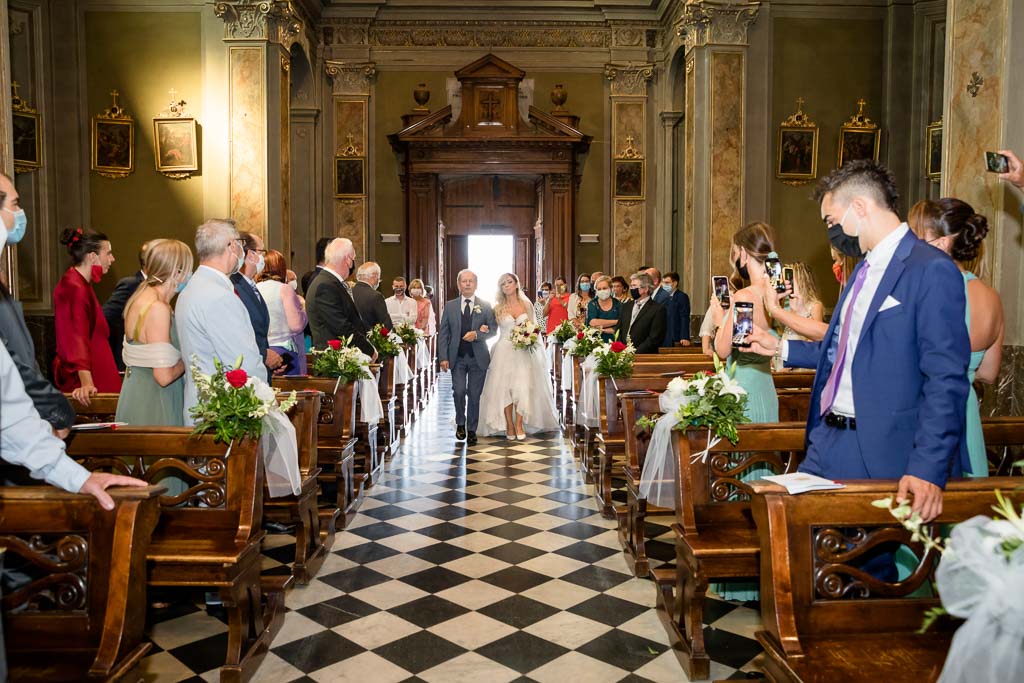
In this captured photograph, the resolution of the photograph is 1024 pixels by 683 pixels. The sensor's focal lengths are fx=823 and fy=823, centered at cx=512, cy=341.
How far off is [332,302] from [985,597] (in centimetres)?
572

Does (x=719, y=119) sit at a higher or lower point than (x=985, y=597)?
higher

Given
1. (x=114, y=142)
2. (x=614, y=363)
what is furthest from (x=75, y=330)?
(x=114, y=142)

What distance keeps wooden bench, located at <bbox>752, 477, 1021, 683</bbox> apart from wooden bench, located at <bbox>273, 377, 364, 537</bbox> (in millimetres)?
3655

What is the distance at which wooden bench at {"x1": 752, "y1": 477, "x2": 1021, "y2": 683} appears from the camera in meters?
2.44

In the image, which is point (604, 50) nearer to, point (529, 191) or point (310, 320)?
point (529, 191)

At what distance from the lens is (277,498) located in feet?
15.6

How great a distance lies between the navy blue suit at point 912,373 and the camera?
8.19 feet

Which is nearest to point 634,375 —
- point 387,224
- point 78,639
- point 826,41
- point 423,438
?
point 423,438

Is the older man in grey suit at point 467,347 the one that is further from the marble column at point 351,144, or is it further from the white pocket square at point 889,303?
the marble column at point 351,144

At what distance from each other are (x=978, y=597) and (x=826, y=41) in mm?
12576

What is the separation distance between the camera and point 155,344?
4109mm

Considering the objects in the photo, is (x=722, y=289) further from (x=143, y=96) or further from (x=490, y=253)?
(x=490, y=253)

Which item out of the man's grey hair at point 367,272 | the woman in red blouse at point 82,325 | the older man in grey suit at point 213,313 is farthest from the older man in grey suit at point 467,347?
the older man in grey suit at point 213,313

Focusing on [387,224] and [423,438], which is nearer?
[423,438]
